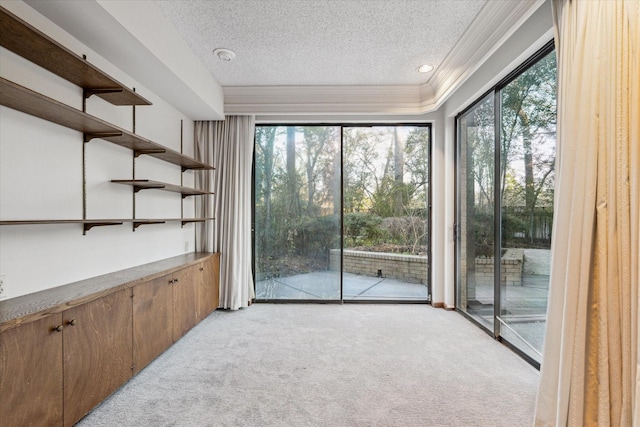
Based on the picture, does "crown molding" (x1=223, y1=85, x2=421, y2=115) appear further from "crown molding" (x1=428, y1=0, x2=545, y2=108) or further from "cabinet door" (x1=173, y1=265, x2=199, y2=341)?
"cabinet door" (x1=173, y1=265, x2=199, y2=341)

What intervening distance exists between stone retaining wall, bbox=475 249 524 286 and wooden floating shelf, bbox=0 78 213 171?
10.3ft

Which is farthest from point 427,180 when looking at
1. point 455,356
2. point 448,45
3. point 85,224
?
point 85,224

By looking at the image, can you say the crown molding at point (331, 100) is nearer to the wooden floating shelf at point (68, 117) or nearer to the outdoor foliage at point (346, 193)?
the outdoor foliage at point (346, 193)

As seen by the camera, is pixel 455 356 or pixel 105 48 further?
pixel 455 356

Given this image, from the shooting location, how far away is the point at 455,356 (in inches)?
99.6

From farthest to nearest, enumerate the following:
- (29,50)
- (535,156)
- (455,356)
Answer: (455,356), (535,156), (29,50)

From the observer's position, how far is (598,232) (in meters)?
1.39

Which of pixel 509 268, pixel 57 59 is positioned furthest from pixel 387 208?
pixel 57 59

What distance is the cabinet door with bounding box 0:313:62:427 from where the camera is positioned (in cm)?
129

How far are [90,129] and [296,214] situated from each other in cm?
242

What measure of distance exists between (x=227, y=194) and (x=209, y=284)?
1120mm

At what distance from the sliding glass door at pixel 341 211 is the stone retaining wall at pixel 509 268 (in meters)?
1.01

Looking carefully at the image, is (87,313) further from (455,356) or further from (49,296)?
(455,356)

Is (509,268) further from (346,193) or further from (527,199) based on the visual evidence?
(346,193)
